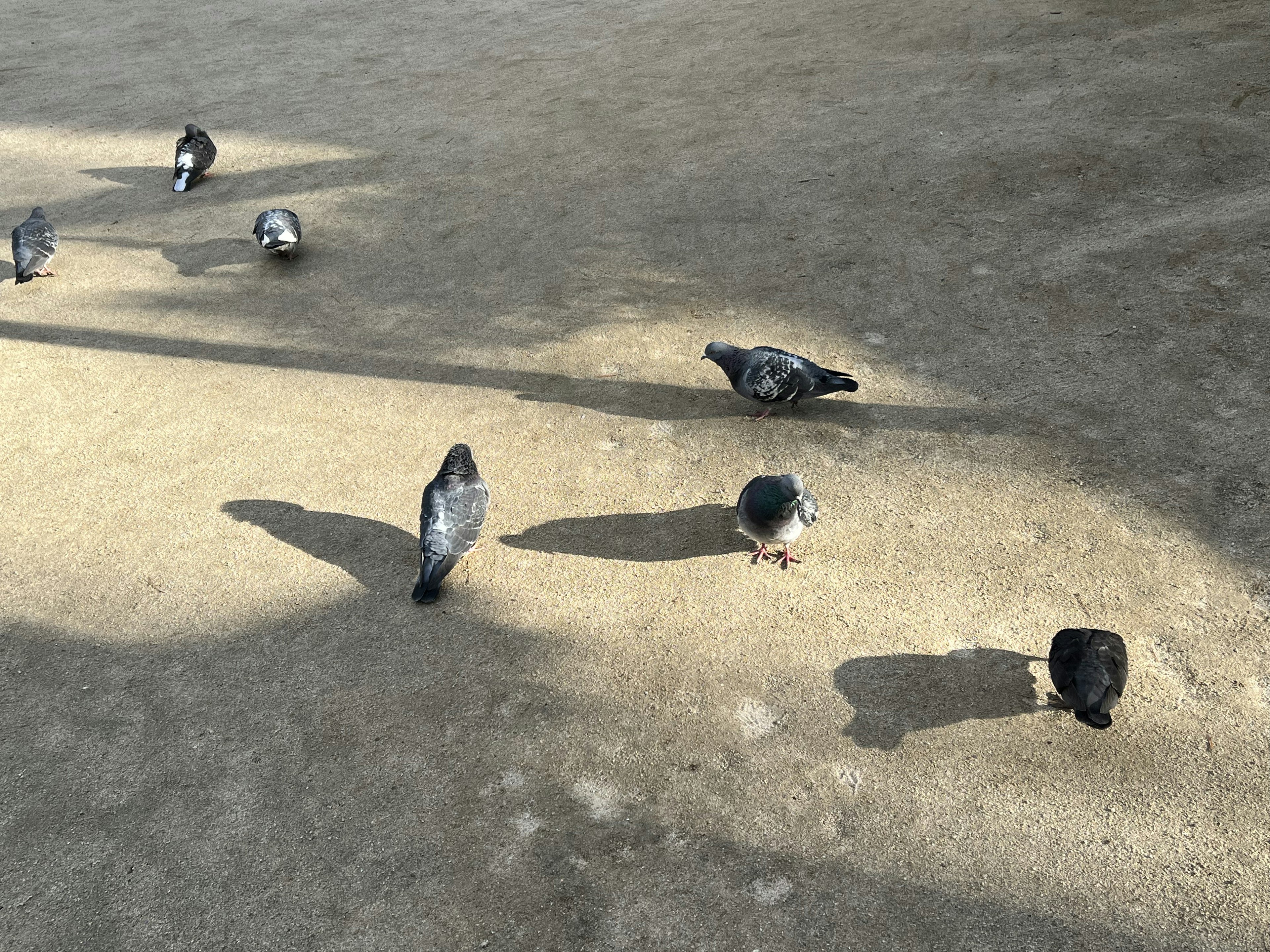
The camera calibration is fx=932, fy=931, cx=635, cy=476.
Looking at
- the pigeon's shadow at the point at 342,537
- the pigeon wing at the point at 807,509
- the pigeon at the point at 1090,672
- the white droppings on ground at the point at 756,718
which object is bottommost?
the white droppings on ground at the point at 756,718

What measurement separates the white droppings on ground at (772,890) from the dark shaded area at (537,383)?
2.84m

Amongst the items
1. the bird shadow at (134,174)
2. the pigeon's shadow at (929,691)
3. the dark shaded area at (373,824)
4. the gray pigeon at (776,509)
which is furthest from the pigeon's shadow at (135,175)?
the pigeon's shadow at (929,691)

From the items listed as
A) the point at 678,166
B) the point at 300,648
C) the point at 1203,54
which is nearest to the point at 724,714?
the point at 300,648

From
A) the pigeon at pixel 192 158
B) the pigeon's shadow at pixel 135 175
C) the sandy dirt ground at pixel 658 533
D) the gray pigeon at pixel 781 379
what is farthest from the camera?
the pigeon's shadow at pixel 135 175

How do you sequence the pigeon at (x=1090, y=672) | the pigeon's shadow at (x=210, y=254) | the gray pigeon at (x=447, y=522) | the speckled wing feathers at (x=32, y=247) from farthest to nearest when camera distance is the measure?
the pigeon's shadow at (x=210, y=254), the speckled wing feathers at (x=32, y=247), the gray pigeon at (x=447, y=522), the pigeon at (x=1090, y=672)

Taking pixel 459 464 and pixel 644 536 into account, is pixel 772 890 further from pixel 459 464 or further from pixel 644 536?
pixel 459 464

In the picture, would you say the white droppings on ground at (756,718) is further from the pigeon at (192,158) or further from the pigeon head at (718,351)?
the pigeon at (192,158)

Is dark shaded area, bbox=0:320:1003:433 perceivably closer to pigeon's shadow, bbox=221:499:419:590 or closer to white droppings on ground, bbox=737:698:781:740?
pigeon's shadow, bbox=221:499:419:590

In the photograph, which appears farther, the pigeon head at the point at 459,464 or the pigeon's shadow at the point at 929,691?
the pigeon head at the point at 459,464

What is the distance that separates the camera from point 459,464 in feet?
15.4

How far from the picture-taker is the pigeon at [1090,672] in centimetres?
342

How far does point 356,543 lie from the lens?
189 inches

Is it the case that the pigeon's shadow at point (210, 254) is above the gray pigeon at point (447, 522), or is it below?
above

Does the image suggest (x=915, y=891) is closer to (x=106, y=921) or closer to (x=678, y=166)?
(x=106, y=921)
